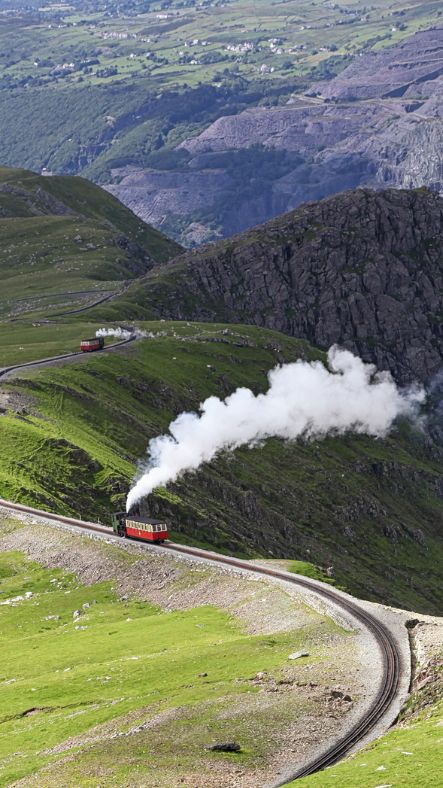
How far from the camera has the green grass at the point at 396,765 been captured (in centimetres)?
6106

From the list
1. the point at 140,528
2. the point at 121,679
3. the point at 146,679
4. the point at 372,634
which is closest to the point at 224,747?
the point at 146,679

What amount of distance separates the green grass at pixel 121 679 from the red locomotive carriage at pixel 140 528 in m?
11.1

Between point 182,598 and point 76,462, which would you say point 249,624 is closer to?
point 182,598

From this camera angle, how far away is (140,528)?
141m

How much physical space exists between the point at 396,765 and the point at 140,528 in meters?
79.9

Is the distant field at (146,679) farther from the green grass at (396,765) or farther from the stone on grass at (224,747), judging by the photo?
the green grass at (396,765)

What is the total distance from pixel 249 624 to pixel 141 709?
27.6m

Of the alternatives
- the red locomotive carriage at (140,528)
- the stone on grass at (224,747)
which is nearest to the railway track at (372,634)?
the red locomotive carriage at (140,528)

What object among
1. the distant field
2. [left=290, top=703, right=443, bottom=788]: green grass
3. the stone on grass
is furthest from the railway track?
the stone on grass

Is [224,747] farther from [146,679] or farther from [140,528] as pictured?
[140,528]

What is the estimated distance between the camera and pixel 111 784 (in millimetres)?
68812

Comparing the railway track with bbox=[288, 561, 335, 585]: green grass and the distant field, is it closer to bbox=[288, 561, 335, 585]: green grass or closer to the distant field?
the distant field

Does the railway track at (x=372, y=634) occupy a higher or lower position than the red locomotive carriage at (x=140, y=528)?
lower

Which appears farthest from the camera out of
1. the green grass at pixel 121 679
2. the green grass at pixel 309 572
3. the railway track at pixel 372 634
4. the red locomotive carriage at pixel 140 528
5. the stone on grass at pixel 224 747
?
the red locomotive carriage at pixel 140 528
